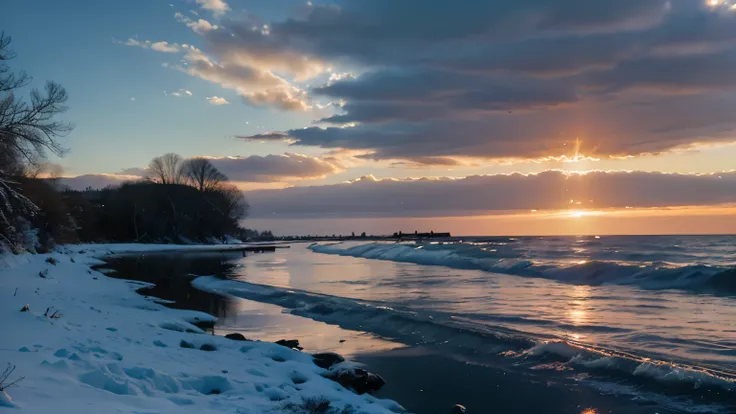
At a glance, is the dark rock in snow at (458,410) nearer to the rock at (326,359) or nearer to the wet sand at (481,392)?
the wet sand at (481,392)

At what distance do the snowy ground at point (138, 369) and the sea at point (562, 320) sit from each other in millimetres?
2898

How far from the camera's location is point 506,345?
12.1 metres

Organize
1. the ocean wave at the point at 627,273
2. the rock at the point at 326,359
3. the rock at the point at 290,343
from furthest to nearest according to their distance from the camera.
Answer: the ocean wave at the point at 627,273
the rock at the point at 290,343
the rock at the point at 326,359

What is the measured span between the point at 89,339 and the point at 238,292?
13848 mm

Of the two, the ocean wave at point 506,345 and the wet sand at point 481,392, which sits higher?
the ocean wave at point 506,345

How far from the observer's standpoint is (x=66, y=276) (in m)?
21.7

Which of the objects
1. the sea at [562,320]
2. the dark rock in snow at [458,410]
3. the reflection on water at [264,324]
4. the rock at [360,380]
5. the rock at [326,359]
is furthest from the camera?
the reflection on water at [264,324]

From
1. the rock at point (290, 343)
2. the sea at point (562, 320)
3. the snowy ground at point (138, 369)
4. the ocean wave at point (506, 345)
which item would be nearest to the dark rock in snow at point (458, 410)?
the sea at point (562, 320)

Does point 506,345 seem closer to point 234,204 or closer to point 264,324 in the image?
point 264,324

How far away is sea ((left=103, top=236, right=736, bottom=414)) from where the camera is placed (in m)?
9.47

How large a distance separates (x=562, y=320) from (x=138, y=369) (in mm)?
11849

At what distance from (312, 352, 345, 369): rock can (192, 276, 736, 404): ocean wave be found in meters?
2.73

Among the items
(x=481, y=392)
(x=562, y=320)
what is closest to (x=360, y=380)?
→ (x=481, y=392)

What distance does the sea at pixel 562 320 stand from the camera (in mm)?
9469
